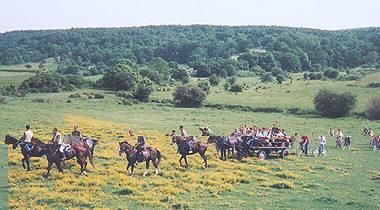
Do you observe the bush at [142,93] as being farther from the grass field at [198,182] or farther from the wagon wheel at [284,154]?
the wagon wheel at [284,154]

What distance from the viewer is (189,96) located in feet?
234

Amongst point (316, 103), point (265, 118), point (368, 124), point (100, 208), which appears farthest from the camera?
point (316, 103)

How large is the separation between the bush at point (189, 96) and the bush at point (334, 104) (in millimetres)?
21973

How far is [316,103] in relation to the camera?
61.8 meters

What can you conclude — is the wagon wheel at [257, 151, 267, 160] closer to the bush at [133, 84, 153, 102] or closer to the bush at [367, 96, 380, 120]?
the bush at [367, 96, 380, 120]

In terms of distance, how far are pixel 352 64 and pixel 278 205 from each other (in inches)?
6480

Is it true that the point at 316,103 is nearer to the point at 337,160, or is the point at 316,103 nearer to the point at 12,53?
the point at 337,160

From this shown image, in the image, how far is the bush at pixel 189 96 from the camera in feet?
236

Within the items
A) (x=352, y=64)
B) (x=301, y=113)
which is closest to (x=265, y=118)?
(x=301, y=113)

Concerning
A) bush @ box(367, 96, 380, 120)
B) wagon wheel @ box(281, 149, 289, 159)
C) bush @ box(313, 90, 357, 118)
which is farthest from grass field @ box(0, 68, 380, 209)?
bush @ box(313, 90, 357, 118)

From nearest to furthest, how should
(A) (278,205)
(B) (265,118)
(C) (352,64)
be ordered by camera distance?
(A) (278,205)
(B) (265,118)
(C) (352,64)

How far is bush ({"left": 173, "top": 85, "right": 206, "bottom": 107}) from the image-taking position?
71.9 m

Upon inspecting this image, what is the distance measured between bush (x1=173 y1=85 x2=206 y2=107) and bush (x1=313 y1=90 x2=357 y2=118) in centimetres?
2197

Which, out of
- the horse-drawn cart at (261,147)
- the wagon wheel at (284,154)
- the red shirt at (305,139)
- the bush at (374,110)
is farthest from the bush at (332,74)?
the horse-drawn cart at (261,147)
